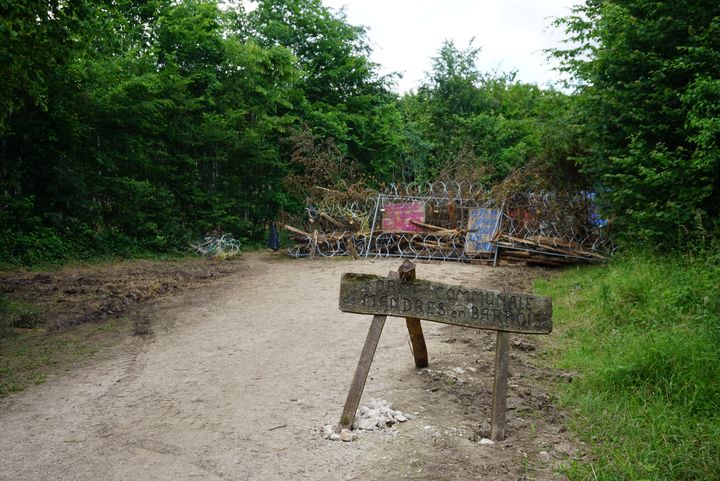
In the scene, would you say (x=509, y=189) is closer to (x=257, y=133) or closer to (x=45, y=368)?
(x=257, y=133)

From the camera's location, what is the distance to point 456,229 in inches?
605

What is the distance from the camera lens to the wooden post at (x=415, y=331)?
438 centimetres

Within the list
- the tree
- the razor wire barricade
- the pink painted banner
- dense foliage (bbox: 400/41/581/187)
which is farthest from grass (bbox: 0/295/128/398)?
dense foliage (bbox: 400/41/581/187)

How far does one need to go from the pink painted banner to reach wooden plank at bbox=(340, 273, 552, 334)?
11.3 meters

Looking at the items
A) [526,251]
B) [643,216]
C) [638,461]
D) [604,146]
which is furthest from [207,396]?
[526,251]

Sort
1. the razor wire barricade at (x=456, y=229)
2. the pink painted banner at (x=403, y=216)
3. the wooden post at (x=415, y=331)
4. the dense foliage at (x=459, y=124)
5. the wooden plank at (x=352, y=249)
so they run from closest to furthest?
the wooden post at (x=415, y=331) < the razor wire barricade at (x=456, y=229) < the wooden plank at (x=352, y=249) < the pink painted banner at (x=403, y=216) < the dense foliage at (x=459, y=124)

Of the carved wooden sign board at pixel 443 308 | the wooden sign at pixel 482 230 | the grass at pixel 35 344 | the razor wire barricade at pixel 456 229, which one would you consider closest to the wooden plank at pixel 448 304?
the carved wooden sign board at pixel 443 308

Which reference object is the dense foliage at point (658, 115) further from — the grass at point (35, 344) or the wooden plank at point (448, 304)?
the grass at point (35, 344)

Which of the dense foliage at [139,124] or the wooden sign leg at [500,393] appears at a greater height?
the dense foliage at [139,124]

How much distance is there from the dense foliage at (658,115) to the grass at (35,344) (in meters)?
7.65

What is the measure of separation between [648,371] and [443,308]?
6.43 feet

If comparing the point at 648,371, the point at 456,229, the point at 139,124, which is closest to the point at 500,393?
the point at 648,371

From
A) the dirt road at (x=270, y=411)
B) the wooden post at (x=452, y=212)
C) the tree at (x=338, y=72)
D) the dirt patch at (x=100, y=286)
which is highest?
the tree at (x=338, y=72)

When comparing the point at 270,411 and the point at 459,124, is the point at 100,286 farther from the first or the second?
the point at 459,124
